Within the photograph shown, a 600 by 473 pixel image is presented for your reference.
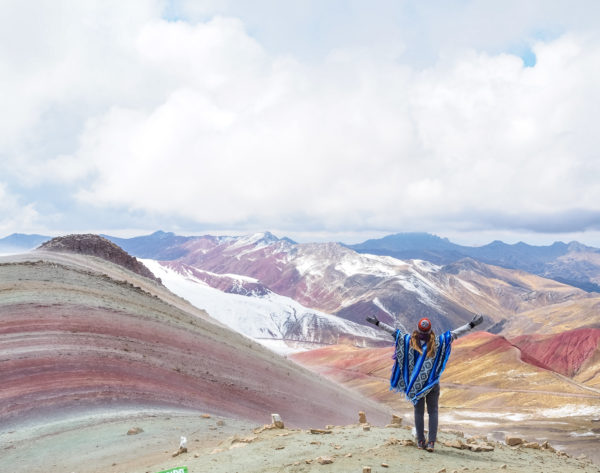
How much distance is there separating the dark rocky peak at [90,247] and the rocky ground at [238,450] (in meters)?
48.8

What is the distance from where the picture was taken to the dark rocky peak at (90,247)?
189 feet

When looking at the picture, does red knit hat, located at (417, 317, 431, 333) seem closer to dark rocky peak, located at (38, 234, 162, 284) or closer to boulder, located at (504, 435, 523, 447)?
boulder, located at (504, 435, 523, 447)

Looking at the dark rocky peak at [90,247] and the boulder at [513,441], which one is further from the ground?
the dark rocky peak at [90,247]

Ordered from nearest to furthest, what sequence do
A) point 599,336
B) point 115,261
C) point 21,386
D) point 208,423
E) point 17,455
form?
1. point 17,455
2. point 208,423
3. point 21,386
4. point 115,261
5. point 599,336

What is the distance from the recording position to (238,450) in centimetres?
793

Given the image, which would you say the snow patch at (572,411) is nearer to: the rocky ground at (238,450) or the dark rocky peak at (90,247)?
the rocky ground at (238,450)

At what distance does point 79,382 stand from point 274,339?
151 metres

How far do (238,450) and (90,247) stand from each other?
58122 millimetres

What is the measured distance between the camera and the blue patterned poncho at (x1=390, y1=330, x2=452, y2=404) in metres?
7.98

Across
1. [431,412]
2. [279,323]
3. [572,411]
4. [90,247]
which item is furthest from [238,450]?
[279,323]

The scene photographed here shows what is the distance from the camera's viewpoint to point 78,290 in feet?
97.7

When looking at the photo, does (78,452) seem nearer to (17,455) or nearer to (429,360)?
(17,455)

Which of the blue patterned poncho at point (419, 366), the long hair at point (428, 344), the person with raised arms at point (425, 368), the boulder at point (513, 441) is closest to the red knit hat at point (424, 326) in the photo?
the person with raised arms at point (425, 368)

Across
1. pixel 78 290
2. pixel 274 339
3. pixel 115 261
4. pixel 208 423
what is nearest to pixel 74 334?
pixel 78 290
